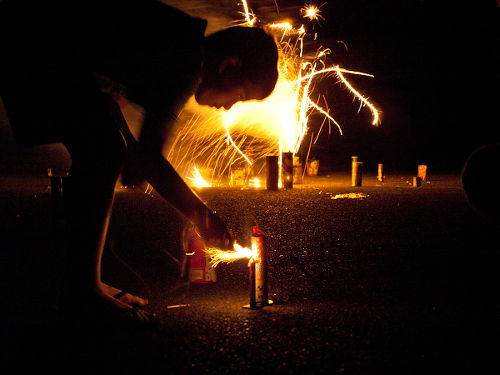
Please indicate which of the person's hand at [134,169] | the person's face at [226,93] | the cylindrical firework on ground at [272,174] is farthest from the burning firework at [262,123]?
the person's hand at [134,169]

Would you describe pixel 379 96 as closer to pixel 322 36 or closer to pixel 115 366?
pixel 322 36

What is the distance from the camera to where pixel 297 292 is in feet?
10.5

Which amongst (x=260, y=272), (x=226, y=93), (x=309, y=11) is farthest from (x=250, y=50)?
(x=309, y=11)

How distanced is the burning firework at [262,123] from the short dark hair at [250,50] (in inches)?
199

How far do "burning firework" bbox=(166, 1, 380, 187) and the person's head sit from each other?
503cm

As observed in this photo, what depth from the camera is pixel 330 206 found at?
500 centimetres

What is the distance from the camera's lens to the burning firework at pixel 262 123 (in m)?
9.48

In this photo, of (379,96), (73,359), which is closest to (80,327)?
(73,359)

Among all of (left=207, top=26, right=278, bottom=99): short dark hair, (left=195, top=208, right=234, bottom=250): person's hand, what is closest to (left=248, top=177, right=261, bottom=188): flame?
(left=207, top=26, right=278, bottom=99): short dark hair

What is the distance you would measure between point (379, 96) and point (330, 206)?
8944 millimetres

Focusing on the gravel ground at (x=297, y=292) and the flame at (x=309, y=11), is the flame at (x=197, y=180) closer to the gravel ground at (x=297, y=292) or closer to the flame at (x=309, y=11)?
the gravel ground at (x=297, y=292)

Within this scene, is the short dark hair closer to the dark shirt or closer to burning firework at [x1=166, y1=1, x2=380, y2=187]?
the dark shirt

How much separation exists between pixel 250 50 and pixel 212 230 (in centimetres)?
103

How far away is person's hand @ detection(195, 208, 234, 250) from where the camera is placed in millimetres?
2727
